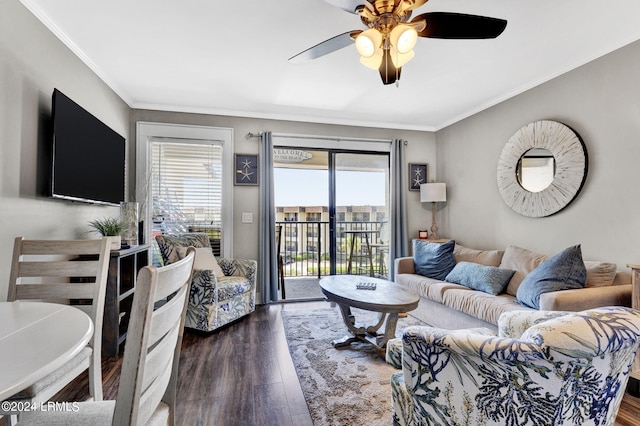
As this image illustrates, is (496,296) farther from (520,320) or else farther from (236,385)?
(236,385)

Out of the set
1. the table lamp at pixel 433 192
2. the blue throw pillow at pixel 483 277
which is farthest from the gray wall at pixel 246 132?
the blue throw pillow at pixel 483 277

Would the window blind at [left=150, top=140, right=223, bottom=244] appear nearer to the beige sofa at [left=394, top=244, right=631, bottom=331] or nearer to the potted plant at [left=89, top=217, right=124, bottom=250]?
the potted plant at [left=89, top=217, right=124, bottom=250]

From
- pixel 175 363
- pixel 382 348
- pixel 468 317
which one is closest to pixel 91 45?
pixel 175 363

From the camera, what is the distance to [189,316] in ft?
10.4

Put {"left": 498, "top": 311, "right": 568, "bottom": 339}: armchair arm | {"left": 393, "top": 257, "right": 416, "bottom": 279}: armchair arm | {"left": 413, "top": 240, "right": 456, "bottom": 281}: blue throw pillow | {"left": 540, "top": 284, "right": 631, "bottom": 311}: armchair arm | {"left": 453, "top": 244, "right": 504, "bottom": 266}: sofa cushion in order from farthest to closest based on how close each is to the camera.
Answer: {"left": 393, "top": 257, "right": 416, "bottom": 279}: armchair arm → {"left": 413, "top": 240, "right": 456, "bottom": 281}: blue throw pillow → {"left": 453, "top": 244, "right": 504, "bottom": 266}: sofa cushion → {"left": 540, "top": 284, "right": 631, "bottom": 311}: armchair arm → {"left": 498, "top": 311, "right": 568, "bottom": 339}: armchair arm

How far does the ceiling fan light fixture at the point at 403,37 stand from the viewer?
1.68m

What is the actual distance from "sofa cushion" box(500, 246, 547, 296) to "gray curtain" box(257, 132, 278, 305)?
8.89 ft

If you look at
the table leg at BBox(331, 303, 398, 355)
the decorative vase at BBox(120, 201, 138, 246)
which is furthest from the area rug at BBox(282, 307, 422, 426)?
the decorative vase at BBox(120, 201, 138, 246)

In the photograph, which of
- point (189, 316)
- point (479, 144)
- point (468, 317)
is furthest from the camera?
point (479, 144)

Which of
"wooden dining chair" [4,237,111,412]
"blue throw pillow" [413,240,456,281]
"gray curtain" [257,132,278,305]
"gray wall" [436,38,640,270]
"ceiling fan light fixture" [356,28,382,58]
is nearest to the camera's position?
"wooden dining chair" [4,237,111,412]

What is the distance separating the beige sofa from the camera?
219 centimetres

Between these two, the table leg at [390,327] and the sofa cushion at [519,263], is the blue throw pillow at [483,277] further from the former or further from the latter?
the table leg at [390,327]

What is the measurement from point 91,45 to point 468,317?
13.1 feet

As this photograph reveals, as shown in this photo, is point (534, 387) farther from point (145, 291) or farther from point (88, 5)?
point (88, 5)
